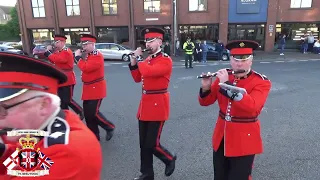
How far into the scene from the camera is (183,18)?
2339 cm

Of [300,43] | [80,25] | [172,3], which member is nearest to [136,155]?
[172,3]

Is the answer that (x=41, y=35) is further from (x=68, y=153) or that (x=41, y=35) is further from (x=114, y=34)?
(x=68, y=153)

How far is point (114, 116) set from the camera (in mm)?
6160

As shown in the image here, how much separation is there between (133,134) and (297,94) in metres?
5.44

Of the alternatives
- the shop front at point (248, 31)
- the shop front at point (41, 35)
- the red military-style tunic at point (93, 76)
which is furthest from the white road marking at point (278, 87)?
the shop front at point (41, 35)

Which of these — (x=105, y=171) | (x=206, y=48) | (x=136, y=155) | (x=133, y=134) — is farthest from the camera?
(x=206, y=48)

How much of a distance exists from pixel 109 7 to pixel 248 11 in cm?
1209

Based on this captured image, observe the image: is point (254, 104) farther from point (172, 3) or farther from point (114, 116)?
point (172, 3)

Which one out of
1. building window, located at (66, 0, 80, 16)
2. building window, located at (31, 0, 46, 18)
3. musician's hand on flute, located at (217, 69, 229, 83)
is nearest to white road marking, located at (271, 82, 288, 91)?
musician's hand on flute, located at (217, 69, 229, 83)

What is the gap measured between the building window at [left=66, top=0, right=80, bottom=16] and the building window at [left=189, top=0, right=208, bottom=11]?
33.6ft

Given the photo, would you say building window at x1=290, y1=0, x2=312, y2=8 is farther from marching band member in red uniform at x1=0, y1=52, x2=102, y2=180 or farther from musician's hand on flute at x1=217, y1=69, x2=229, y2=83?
marching band member in red uniform at x1=0, y1=52, x2=102, y2=180

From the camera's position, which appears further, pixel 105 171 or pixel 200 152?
pixel 200 152

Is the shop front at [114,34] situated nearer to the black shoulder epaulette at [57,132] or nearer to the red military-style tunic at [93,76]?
the red military-style tunic at [93,76]

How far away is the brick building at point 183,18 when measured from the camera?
2255 centimetres
